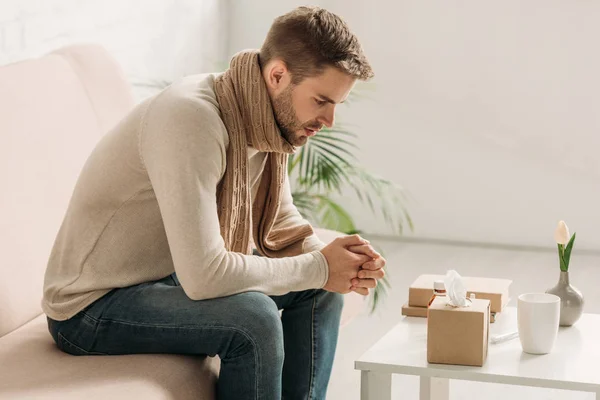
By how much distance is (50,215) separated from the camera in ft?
6.21

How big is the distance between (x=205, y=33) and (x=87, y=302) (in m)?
2.72

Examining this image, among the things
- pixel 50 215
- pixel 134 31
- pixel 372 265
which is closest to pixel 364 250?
pixel 372 265

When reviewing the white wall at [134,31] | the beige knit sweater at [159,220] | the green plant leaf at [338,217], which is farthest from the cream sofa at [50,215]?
the green plant leaf at [338,217]

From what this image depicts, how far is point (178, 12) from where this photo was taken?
152 inches

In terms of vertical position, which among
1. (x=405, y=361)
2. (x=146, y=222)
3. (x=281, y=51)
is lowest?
(x=405, y=361)

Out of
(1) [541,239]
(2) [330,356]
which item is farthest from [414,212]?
(2) [330,356]

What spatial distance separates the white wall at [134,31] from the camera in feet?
8.39

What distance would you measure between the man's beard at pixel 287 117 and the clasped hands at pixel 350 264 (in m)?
0.22

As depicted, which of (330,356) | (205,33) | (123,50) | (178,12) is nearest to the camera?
(330,356)

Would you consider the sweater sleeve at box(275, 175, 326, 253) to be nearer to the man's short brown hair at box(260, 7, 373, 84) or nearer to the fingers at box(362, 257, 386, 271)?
the fingers at box(362, 257, 386, 271)

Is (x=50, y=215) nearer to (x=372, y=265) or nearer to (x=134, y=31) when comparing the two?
(x=372, y=265)

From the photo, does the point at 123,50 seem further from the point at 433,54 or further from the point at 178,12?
the point at 433,54

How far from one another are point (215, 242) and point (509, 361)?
1.78 feet

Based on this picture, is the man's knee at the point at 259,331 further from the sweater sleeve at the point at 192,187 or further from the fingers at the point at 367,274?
the fingers at the point at 367,274
